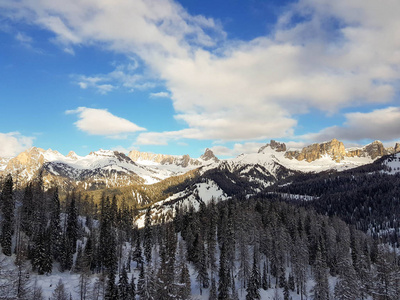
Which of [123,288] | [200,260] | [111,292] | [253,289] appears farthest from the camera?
[200,260]

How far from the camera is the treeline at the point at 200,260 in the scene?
6038 centimetres

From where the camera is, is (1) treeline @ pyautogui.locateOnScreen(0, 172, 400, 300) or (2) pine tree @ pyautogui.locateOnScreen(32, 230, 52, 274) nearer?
(1) treeline @ pyautogui.locateOnScreen(0, 172, 400, 300)

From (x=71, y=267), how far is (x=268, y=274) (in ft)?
207

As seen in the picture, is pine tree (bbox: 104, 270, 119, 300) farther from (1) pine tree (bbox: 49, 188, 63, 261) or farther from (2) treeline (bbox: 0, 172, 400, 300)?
(1) pine tree (bbox: 49, 188, 63, 261)

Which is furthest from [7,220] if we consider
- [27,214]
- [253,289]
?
[253,289]

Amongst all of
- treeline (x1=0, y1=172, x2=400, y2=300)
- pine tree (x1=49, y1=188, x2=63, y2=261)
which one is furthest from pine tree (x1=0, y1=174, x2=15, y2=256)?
pine tree (x1=49, y1=188, x2=63, y2=261)

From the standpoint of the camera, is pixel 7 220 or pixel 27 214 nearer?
pixel 7 220

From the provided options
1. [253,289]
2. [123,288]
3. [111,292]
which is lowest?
[253,289]

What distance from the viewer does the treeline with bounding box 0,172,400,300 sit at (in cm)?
6038

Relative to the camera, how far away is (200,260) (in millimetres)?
84812

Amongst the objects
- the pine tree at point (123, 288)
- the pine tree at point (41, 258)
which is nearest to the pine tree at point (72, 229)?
the pine tree at point (41, 258)

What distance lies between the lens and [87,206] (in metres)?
142

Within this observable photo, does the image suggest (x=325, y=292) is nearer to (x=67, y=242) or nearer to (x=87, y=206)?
(x=67, y=242)

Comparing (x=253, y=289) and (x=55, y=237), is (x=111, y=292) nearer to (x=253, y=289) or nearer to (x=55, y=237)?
(x=55, y=237)
